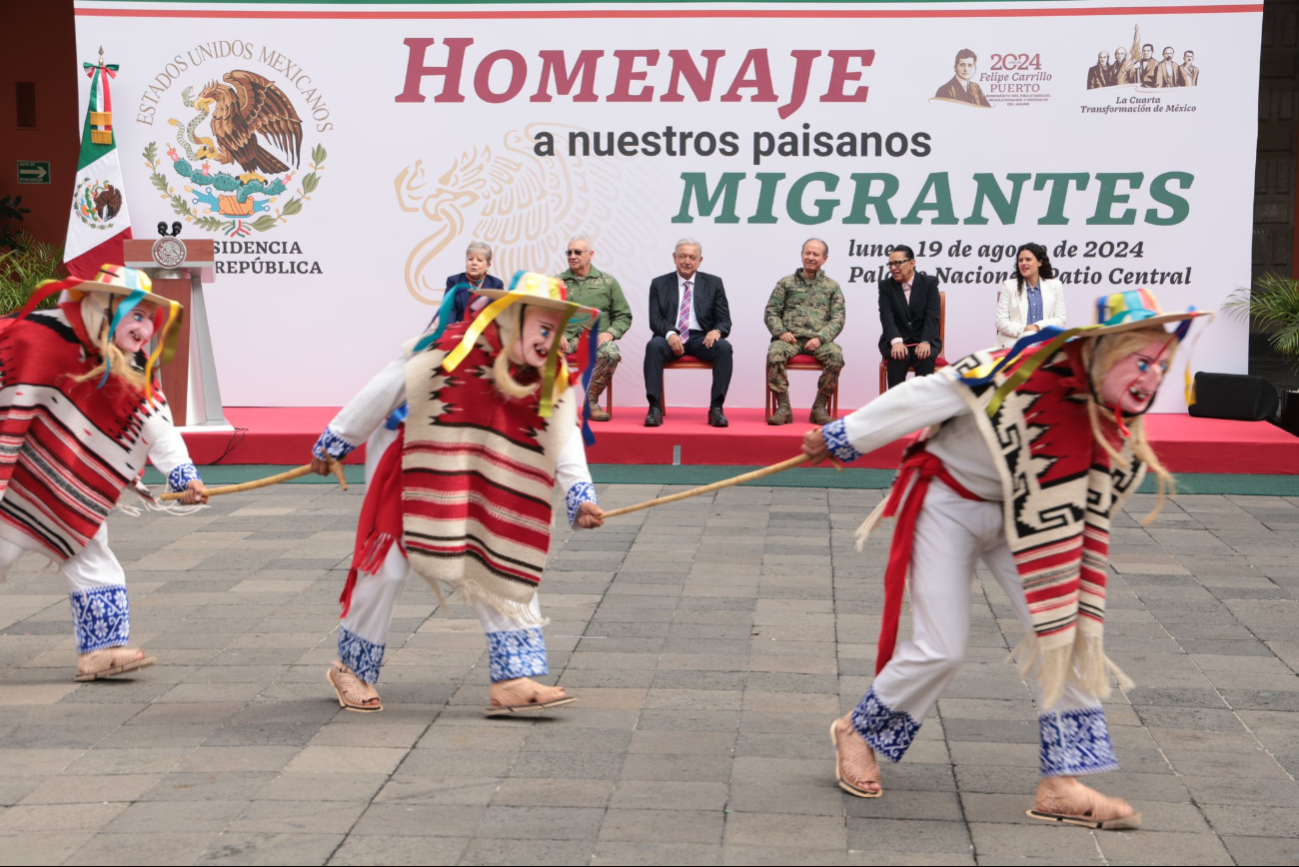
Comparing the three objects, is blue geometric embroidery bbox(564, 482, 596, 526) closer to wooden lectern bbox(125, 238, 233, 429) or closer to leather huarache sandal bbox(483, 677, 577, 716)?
leather huarache sandal bbox(483, 677, 577, 716)

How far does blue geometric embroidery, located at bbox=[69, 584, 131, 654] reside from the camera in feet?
16.4

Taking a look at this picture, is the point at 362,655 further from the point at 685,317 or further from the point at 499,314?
the point at 685,317

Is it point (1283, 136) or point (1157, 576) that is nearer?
point (1157, 576)

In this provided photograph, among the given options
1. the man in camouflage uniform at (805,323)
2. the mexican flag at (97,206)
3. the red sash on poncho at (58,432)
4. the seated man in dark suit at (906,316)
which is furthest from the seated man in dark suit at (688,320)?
the red sash on poncho at (58,432)

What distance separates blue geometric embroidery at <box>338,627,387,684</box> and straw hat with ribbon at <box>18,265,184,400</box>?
43.6 inches

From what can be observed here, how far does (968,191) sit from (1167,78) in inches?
62.9

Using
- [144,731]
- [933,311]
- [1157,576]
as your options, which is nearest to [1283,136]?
[933,311]

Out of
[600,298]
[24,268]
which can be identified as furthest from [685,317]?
[24,268]

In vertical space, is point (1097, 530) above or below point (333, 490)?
above

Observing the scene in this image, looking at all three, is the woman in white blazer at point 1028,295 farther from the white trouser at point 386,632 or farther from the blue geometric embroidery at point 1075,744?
the blue geometric embroidery at point 1075,744

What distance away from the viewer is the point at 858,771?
390 cm

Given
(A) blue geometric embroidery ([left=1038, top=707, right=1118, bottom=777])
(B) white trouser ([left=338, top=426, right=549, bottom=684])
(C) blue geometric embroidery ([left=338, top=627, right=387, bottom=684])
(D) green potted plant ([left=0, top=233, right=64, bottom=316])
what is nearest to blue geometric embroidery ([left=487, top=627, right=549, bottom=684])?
(B) white trouser ([left=338, top=426, right=549, bottom=684])

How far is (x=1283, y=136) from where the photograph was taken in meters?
13.6

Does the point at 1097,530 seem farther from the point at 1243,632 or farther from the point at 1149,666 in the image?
the point at 1243,632
